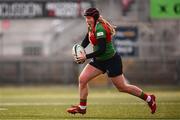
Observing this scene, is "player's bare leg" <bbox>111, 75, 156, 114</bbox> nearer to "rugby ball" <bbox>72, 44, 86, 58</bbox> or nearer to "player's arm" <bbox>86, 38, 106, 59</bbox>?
"player's arm" <bbox>86, 38, 106, 59</bbox>

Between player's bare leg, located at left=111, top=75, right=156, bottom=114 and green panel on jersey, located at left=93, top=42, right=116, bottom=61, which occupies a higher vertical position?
green panel on jersey, located at left=93, top=42, right=116, bottom=61

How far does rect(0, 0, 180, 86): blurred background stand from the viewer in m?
30.2

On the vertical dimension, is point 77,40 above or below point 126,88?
above

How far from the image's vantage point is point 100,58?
15.3 m

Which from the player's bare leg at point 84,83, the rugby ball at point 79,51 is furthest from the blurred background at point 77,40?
the player's bare leg at point 84,83

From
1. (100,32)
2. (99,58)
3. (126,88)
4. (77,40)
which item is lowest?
(126,88)

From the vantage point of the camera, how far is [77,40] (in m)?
36.2

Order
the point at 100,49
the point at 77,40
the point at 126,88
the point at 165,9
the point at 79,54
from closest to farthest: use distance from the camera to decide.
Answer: the point at 100,49
the point at 79,54
the point at 126,88
the point at 165,9
the point at 77,40

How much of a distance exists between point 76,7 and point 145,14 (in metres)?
3.65

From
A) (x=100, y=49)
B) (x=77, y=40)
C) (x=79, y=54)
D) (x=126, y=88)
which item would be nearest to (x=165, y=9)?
(x=77, y=40)

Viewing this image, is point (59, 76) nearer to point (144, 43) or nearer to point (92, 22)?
point (144, 43)

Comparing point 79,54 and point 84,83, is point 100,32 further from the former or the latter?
point 84,83

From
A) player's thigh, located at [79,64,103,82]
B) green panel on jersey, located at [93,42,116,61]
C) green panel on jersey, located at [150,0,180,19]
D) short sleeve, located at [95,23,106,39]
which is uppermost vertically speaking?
green panel on jersey, located at [150,0,180,19]

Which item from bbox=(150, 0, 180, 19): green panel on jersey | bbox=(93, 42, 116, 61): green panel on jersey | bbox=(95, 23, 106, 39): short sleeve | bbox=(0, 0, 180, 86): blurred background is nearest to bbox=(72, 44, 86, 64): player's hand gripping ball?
bbox=(93, 42, 116, 61): green panel on jersey
